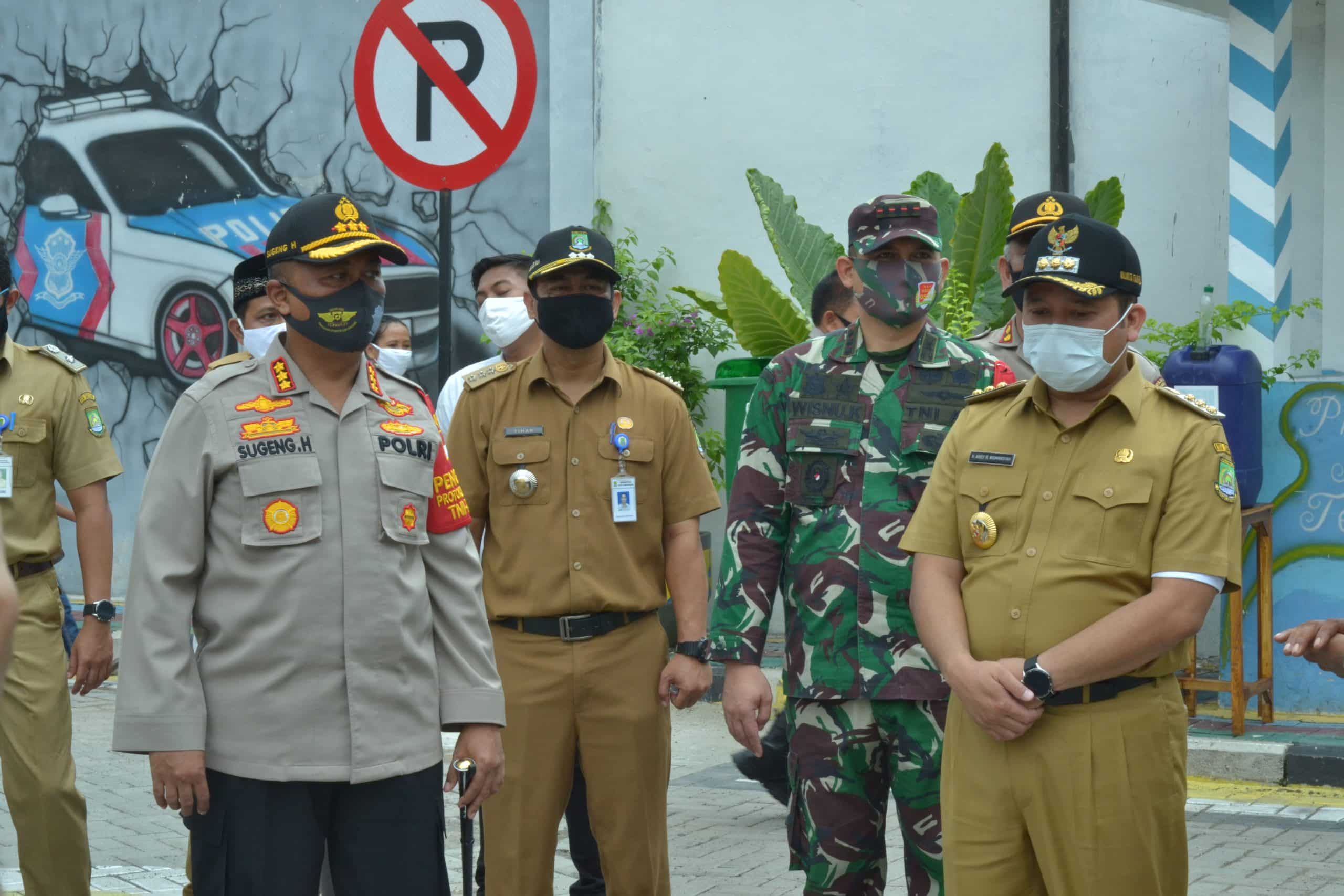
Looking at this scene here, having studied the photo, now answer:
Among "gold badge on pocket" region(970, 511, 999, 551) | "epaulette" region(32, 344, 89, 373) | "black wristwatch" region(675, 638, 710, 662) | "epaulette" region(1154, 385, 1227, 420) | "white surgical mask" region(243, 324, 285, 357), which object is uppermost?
"white surgical mask" region(243, 324, 285, 357)

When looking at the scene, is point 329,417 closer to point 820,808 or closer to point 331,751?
point 331,751

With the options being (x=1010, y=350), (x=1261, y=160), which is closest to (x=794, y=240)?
(x=1261, y=160)

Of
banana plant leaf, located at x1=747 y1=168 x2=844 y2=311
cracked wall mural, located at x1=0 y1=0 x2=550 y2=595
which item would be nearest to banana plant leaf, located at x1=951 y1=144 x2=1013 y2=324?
banana plant leaf, located at x1=747 y1=168 x2=844 y2=311

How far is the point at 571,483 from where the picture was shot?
5227 millimetres

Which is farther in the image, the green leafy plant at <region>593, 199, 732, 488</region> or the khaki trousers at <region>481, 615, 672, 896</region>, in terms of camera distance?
the green leafy plant at <region>593, 199, 732, 488</region>

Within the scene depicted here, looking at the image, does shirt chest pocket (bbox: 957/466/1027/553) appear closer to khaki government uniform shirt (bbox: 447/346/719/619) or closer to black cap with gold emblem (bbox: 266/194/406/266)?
khaki government uniform shirt (bbox: 447/346/719/619)

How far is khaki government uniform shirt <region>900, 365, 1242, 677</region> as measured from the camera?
3.80 metres

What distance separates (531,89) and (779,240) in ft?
14.7

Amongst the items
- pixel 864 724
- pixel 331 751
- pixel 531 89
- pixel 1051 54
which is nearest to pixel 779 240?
pixel 1051 54

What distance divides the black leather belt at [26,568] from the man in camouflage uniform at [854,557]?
2.34 meters

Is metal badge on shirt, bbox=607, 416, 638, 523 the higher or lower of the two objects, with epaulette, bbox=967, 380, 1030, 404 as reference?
lower

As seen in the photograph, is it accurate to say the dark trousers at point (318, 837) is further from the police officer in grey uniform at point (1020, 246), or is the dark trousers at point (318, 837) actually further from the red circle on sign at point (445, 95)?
the red circle on sign at point (445, 95)

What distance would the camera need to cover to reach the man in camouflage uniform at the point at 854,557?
14.9 ft

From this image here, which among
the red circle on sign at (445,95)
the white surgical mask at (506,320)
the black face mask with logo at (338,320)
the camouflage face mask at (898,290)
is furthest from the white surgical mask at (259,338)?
the camouflage face mask at (898,290)
